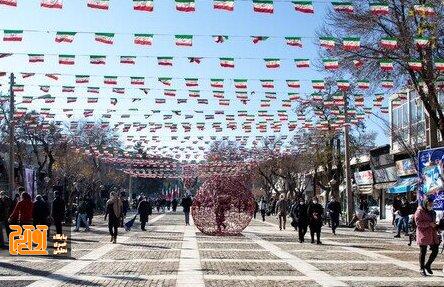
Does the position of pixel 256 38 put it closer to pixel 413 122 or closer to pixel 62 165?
pixel 413 122

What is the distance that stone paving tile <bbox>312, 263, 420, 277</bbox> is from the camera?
13.8 meters

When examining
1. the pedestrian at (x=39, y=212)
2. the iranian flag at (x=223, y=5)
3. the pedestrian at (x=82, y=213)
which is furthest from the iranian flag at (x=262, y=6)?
the pedestrian at (x=82, y=213)

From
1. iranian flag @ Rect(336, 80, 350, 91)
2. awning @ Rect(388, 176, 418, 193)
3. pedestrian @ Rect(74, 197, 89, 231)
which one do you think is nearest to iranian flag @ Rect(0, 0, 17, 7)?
iranian flag @ Rect(336, 80, 350, 91)

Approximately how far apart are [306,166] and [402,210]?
2787 centimetres

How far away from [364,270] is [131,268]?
5129mm

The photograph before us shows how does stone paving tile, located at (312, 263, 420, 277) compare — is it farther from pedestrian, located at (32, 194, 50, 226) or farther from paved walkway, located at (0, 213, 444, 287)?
pedestrian, located at (32, 194, 50, 226)

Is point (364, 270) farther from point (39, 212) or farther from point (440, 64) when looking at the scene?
point (39, 212)

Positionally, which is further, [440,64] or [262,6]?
[440,64]

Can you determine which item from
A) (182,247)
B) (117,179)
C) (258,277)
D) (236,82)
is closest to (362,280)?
(258,277)

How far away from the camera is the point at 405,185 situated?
3944 centimetres

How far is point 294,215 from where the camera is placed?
23594 millimetres

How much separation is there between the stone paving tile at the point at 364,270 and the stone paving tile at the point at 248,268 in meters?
0.84

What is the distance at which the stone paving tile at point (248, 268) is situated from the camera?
13.6 metres

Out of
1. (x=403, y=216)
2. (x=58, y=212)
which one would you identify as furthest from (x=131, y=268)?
(x=403, y=216)
